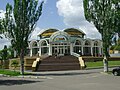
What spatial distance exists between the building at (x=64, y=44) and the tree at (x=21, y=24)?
3625 cm

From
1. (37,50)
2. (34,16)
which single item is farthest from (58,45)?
(34,16)

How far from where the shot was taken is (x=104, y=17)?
117ft

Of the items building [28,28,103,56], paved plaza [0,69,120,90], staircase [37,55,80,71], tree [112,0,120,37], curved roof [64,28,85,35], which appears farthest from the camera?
curved roof [64,28,85,35]

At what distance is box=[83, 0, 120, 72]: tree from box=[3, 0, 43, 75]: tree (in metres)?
7.10

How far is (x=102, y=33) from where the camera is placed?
36.1m

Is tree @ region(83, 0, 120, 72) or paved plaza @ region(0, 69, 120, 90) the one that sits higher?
tree @ region(83, 0, 120, 72)

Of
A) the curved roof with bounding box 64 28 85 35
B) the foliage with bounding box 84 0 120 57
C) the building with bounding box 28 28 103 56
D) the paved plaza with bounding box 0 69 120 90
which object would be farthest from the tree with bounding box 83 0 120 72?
the curved roof with bounding box 64 28 85 35

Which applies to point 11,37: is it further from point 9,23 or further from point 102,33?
point 102,33

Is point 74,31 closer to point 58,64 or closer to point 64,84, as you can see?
point 58,64

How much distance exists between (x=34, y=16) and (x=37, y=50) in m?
44.8

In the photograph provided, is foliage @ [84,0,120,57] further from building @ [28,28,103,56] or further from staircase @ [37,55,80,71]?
building @ [28,28,103,56]

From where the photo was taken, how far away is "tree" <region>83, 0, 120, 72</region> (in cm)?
3516

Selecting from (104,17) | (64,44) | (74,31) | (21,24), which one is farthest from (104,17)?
(74,31)

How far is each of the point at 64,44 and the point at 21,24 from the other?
133 feet
